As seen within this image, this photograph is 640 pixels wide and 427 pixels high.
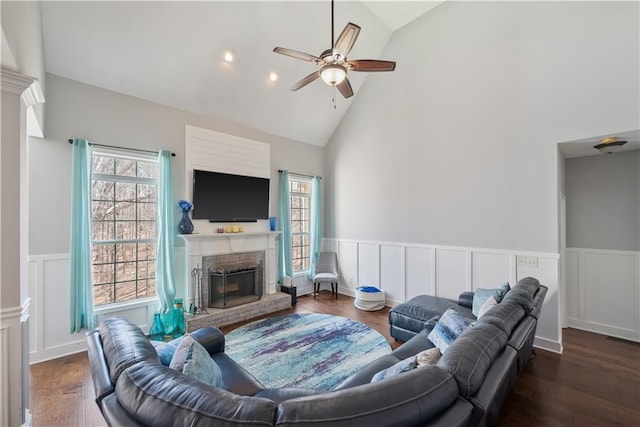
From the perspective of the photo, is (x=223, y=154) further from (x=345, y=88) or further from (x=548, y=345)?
(x=548, y=345)

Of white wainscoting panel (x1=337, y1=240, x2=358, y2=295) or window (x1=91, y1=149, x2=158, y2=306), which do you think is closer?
window (x1=91, y1=149, x2=158, y2=306)

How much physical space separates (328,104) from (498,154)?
3.16 m

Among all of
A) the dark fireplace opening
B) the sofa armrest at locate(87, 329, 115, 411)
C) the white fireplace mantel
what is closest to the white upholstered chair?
the white fireplace mantel

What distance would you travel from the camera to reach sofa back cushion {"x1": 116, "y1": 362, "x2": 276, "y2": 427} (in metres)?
0.90

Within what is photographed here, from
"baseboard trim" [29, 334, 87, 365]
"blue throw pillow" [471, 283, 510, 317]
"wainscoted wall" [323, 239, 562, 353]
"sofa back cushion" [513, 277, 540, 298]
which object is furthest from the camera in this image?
"wainscoted wall" [323, 239, 562, 353]

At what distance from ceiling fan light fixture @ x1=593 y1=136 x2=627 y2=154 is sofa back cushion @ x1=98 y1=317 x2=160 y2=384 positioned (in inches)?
190

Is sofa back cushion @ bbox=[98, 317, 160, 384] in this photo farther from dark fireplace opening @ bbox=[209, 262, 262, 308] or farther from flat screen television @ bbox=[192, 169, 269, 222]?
flat screen television @ bbox=[192, 169, 269, 222]

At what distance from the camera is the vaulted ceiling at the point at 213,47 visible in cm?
319

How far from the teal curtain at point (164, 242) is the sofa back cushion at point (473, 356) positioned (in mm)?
3813

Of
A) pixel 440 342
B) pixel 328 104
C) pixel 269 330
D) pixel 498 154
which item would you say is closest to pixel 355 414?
pixel 440 342

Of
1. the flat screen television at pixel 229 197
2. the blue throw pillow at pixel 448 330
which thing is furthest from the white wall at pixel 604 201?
the flat screen television at pixel 229 197

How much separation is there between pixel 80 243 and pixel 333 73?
140 inches

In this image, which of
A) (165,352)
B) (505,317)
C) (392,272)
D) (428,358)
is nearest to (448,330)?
(505,317)

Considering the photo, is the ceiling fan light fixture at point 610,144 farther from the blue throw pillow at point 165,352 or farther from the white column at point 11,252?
the white column at point 11,252
